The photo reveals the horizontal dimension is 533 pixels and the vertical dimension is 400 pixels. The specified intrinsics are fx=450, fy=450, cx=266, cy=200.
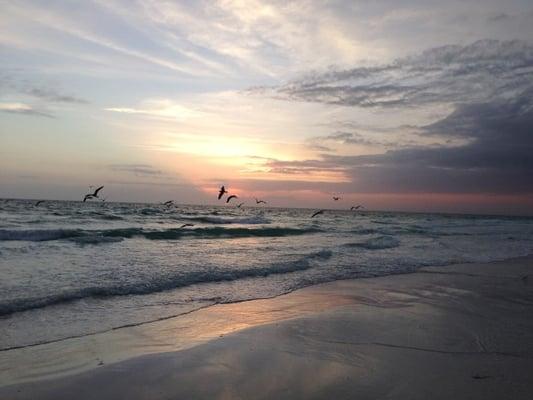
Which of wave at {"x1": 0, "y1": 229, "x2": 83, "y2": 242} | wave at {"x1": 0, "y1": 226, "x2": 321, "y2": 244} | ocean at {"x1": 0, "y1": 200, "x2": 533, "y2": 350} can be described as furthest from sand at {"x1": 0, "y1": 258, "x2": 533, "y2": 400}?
wave at {"x1": 0, "y1": 229, "x2": 83, "y2": 242}

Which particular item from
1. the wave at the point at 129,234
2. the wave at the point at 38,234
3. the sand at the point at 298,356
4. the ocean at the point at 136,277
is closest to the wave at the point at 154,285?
the ocean at the point at 136,277

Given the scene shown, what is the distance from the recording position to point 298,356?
5.50m

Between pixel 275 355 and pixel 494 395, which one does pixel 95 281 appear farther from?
pixel 494 395

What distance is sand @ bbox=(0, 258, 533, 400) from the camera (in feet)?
14.6

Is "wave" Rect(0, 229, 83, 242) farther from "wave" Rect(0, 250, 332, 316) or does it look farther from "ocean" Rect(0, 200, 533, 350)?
"wave" Rect(0, 250, 332, 316)

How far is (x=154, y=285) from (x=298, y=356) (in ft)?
17.9

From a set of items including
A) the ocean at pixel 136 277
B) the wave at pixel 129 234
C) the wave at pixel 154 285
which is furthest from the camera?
the wave at pixel 129 234

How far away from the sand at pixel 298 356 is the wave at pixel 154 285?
2.13m

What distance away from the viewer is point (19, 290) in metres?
8.73

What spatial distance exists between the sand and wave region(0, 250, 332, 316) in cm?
213

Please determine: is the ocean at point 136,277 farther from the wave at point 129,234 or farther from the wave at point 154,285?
the wave at point 129,234

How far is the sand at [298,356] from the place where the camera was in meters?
4.46

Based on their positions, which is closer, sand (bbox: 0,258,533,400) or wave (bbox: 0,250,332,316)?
sand (bbox: 0,258,533,400)

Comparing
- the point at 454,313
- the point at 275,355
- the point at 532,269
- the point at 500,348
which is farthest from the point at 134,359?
the point at 532,269
